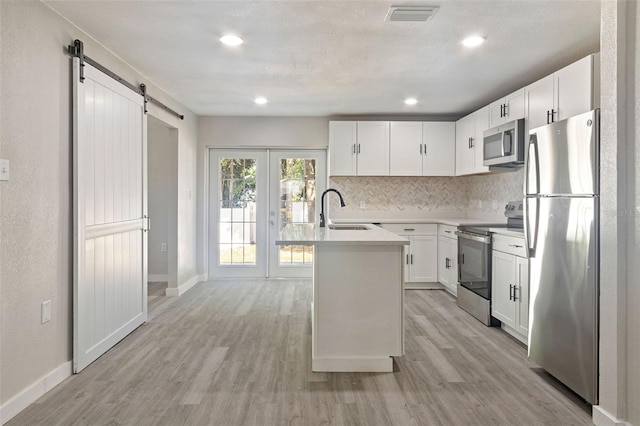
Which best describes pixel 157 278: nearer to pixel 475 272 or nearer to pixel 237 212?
pixel 237 212

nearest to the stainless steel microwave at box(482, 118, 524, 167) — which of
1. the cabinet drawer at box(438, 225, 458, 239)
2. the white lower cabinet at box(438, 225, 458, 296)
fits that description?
the cabinet drawer at box(438, 225, 458, 239)

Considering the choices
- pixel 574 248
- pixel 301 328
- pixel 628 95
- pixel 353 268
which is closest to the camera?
pixel 628 95

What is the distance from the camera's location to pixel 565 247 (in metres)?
2.54

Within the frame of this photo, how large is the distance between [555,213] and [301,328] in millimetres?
2305

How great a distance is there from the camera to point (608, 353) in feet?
7.23

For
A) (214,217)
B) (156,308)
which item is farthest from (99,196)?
(214,217)

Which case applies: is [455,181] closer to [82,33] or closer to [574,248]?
[574,248]

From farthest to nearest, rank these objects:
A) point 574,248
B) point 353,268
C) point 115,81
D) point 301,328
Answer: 1. point 301,328
2. point 115,81
3. point 353,268
4. point 574,248

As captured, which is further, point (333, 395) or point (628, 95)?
point (333, 395)

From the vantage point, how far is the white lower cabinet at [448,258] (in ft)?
16.2

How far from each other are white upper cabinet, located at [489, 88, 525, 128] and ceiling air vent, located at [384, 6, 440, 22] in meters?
1.64

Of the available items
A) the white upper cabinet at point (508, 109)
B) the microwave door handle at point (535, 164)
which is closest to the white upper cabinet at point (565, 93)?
the white upper cabinet at point (508, 109)

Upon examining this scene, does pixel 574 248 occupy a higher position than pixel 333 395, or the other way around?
pixel 574 248

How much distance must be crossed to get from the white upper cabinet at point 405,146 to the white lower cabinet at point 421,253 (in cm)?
80
